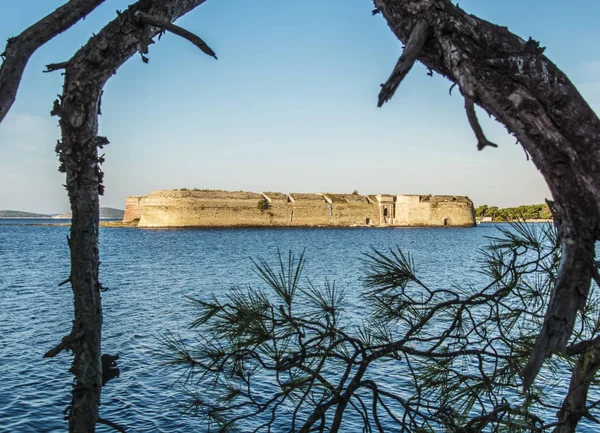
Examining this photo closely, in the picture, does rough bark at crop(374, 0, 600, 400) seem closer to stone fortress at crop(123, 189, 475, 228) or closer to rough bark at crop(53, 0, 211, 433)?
rough bark at crop(53, 0, 211, 433)

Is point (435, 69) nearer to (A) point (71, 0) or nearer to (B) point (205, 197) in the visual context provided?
(A) point (71, 0)

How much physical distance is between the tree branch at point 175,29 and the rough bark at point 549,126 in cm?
50

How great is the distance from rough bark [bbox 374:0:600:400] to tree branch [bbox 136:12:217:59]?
0.50 metres

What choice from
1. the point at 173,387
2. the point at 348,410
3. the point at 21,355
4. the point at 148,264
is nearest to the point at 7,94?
the point at 348,410

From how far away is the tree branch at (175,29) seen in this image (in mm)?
1348

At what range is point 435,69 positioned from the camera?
1.29 metres

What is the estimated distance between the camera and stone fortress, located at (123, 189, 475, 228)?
52062 millimetres

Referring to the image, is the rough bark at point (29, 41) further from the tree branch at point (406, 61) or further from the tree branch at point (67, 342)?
the tree branch at point (406, 61)

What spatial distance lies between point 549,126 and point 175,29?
0.82 m

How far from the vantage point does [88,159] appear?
1.48 m

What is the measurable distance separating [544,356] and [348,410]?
514cm

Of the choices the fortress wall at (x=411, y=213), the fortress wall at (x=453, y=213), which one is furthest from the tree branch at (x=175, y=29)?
the fortress wall at (x=453, y=213)

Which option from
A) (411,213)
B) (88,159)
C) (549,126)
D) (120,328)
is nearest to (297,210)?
(411,213)

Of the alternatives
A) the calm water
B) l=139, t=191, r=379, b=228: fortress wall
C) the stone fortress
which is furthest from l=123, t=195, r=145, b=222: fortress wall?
the calm water
